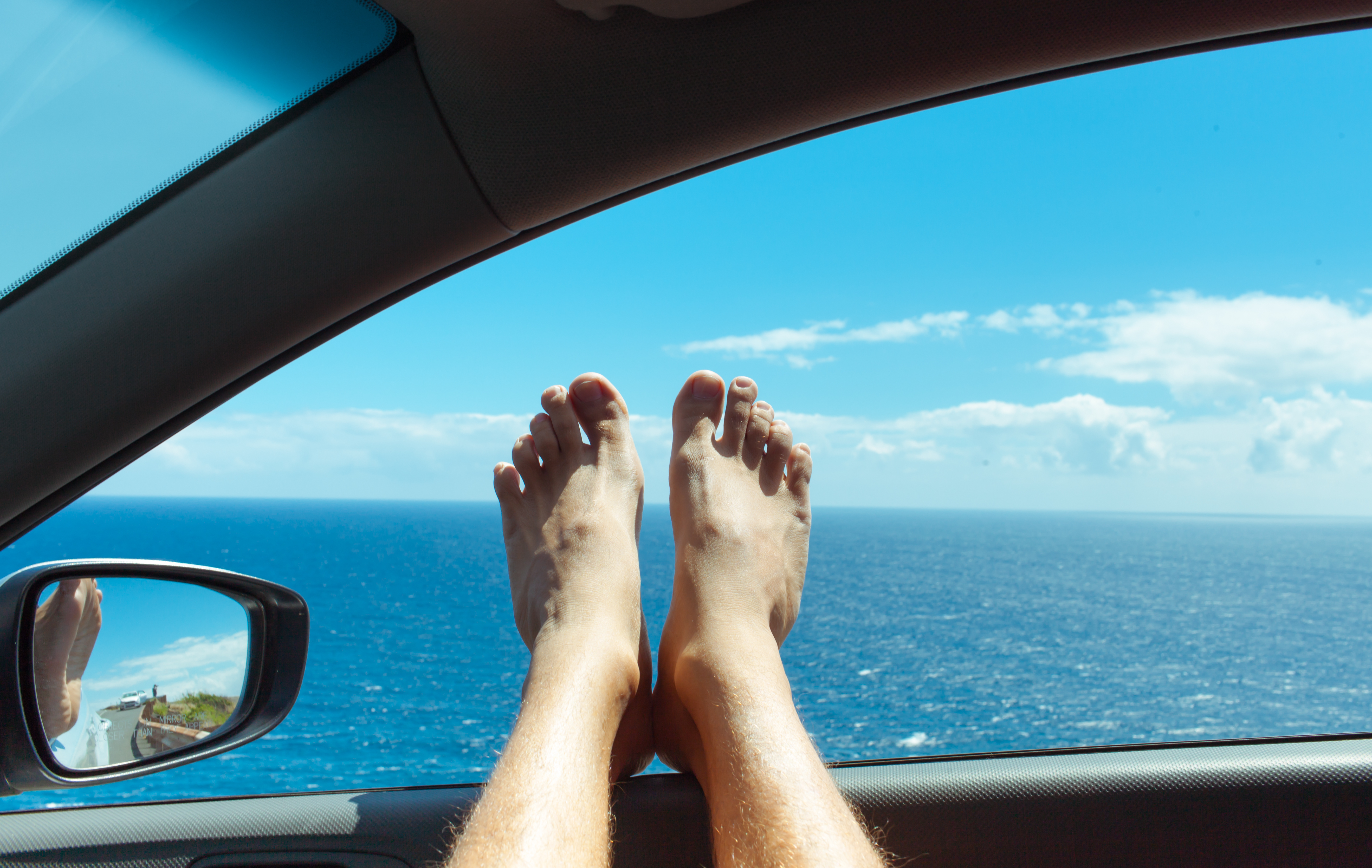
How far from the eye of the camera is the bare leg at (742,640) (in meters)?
0.67

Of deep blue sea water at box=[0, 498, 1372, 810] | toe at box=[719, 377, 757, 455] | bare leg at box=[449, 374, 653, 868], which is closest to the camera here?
bare leg at box=[449, 374, 653, 868]

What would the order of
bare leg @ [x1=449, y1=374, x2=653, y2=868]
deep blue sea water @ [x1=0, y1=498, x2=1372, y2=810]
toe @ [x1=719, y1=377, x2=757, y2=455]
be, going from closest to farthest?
1. bare leg @ [x1=449, y1=374, x2=653, y2=868]
2. toe @ [x1=719, y1=377, x2=757, y2=455]
3. deep blue sea water @ [x1=0, y1=498, x2=1372, y2=810]

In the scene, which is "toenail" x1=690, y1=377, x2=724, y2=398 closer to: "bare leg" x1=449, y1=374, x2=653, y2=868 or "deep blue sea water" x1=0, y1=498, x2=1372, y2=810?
"bare leg" x1=449, y1=374, x2=653, y2=868

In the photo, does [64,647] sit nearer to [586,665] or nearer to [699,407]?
[586,665]

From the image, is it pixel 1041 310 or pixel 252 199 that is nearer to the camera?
pixel 252 199

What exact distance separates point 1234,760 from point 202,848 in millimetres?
1251

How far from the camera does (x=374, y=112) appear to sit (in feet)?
2.00

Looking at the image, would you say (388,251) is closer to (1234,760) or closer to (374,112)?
(374,112)

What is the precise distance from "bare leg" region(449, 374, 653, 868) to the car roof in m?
0.43

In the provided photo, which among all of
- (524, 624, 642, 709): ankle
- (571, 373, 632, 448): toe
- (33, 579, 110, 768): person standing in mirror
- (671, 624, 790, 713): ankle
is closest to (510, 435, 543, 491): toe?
(571, 373, 632, 448): toe

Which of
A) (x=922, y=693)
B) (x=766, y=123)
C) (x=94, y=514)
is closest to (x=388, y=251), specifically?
(x=766, y=123)

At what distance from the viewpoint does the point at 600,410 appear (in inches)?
51.9

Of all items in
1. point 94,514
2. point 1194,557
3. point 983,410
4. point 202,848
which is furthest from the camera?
point 94,514

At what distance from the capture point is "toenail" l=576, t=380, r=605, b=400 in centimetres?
129
